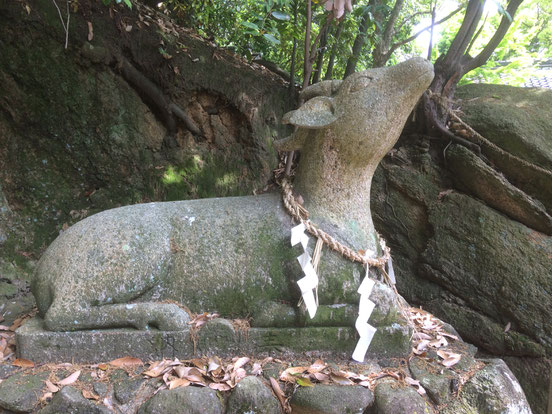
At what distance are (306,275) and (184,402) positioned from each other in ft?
2.43

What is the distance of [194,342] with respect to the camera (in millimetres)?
1868

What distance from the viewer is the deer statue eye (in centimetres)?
204

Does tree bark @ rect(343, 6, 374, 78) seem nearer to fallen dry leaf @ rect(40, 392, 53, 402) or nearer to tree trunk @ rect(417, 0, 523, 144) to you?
tree trunk @ rect(417, 0, 523, 144)

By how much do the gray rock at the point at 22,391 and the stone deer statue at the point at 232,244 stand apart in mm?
219

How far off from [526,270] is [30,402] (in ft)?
10.00

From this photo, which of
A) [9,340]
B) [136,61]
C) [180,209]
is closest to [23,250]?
[9,340]

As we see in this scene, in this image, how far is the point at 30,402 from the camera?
5.16 ft

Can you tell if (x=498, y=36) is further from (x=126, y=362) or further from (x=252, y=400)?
(x=126, y=362)

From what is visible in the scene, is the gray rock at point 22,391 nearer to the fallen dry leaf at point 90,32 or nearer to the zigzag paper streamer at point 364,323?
the zigzag paper streamer at point 364,323

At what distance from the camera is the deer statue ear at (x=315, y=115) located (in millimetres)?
2020

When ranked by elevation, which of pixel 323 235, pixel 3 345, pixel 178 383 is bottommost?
pixel 3 345

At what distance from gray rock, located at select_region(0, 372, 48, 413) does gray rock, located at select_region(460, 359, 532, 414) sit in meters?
1.78

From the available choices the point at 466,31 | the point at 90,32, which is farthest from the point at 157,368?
the point at 466,31

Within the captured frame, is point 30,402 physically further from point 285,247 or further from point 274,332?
point 285,247
